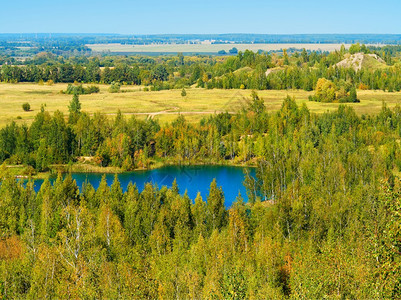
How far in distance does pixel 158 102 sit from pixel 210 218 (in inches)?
2797

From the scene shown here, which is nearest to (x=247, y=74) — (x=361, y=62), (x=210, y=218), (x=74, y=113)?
(x=361, y=62)

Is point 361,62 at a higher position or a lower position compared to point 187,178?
higher

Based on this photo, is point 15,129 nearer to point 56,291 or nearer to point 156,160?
point 156,160

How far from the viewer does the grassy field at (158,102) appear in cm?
9338

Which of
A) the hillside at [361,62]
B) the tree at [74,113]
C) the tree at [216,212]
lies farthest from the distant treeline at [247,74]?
the tree at [216,212]

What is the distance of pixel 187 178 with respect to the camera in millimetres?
63875

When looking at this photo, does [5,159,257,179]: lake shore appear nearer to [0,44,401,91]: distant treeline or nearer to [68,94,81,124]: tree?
[68,94,81,124]: tree

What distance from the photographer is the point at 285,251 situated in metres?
29.9

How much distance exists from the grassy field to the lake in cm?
1986

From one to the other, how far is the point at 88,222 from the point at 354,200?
20632 millimetres

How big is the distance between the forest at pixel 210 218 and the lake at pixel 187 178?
2.95m

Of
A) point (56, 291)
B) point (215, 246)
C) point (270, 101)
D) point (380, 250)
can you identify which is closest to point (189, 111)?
point (270, 101)

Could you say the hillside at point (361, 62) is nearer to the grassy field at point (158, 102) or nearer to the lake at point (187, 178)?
the grassy field at point (158, 102)

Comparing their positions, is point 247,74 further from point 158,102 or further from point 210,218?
point 210,218
